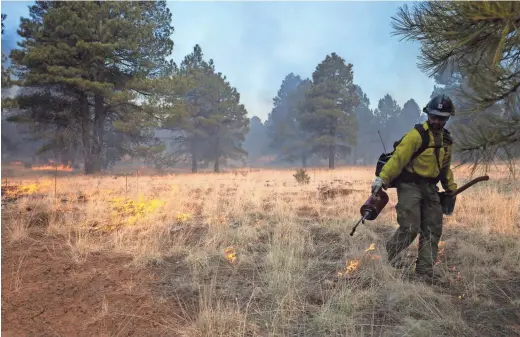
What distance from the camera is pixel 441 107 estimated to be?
3.46 meters

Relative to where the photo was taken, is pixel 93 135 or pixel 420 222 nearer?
pixel 420 222

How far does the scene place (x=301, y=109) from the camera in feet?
113

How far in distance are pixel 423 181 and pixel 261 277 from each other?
6.55 feet

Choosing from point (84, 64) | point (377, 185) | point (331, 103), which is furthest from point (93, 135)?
point (331, 103)

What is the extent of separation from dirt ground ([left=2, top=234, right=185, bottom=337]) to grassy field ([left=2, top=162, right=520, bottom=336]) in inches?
0.5

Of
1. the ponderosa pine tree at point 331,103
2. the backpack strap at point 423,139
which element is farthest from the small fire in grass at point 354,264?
the ponderosa pine tree at point 331,103

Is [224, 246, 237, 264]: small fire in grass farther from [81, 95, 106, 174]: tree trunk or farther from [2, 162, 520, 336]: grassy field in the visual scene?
[81, 95, 106, 174]: tree trunk

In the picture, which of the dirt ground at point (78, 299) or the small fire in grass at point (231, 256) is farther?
the small fire in grass at point (231, 256)

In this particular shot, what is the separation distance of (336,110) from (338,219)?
26.3 m

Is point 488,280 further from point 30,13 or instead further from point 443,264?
point 30,13

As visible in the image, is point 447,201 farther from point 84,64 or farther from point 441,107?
point 84,64

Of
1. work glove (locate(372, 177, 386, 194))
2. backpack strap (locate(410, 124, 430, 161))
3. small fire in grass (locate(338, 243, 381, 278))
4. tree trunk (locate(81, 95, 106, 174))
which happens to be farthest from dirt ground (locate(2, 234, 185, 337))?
A: tree trunk (locate(81, 95, 106, 174))

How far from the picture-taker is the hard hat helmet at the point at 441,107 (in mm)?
3445

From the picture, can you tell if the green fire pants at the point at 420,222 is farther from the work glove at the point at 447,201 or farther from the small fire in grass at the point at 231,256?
the small fire in grass at the point at 231,256
